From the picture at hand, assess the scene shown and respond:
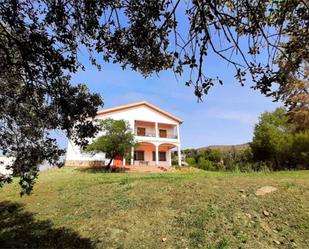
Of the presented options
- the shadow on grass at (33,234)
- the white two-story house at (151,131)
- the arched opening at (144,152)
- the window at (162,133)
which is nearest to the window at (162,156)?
the white two-story house at (151,131)

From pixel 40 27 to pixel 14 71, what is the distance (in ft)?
6.24

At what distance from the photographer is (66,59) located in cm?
555

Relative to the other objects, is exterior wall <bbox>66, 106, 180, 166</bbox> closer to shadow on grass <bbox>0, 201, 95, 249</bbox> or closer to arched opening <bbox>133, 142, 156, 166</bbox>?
arched opening <bbox>133, 142, 156, 166</bbox>

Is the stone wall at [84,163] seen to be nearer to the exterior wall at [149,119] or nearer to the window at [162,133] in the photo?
the exterior wall at [149,119]

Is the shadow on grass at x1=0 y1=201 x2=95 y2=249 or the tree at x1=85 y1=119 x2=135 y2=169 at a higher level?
the tree at x1=85 y1=119 x2=135 y2=169

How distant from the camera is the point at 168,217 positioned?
9117 mm

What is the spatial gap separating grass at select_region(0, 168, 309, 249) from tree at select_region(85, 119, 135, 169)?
14014 mm

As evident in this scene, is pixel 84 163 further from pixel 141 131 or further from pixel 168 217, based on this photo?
pixel 168 217

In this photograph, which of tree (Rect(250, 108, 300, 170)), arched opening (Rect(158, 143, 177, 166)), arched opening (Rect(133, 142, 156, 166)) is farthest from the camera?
arched opening (Rect(158, 143, 177, 166))

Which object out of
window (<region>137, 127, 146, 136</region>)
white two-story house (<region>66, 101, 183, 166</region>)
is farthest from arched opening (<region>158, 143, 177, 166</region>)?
window (<region>137, 127, 146, 136</region>)

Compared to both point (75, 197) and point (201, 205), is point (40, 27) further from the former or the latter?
point (75, 197)

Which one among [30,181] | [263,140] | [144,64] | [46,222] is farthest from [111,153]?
[144,64]

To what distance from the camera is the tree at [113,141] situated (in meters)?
26.5

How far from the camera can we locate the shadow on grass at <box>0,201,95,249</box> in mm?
8743
